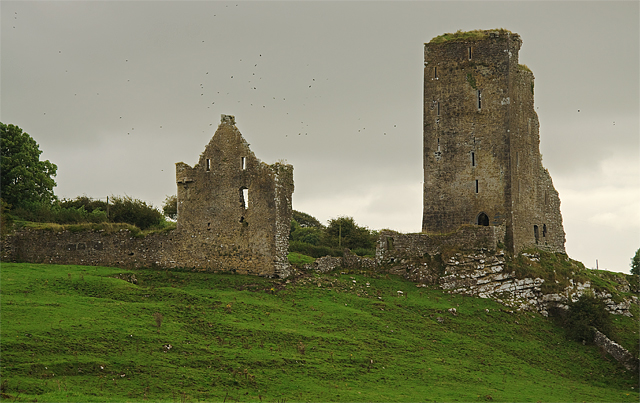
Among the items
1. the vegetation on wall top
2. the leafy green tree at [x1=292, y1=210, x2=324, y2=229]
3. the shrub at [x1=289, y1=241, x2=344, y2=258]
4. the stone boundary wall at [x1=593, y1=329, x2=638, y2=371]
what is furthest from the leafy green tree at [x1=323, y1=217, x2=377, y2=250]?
the leafy green tree at [x1=292, y1=210, x2=324, y2=229]

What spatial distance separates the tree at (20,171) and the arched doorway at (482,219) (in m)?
24.1

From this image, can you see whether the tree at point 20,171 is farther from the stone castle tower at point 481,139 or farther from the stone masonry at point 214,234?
the stone castle tower at point 481,139

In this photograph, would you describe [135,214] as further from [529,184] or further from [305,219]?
[305,219]

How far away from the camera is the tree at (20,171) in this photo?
42.3 m

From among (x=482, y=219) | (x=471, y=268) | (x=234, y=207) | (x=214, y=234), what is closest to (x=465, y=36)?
(x=482, y=219)

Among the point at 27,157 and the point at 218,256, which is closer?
the point at 218,256

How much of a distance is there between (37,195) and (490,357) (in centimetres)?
2727

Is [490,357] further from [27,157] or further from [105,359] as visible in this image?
[27,157]

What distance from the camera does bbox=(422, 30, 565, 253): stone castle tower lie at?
40.8 metres

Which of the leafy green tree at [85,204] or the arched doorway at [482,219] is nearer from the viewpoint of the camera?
the arched doorway at [482,219]

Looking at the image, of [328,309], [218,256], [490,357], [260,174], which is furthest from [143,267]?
[490,357]

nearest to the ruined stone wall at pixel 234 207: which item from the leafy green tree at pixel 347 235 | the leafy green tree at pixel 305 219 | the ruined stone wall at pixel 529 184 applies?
the ruined stone wall at pixel 529 184

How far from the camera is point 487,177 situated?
41.0 metres

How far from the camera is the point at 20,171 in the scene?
4259cm
